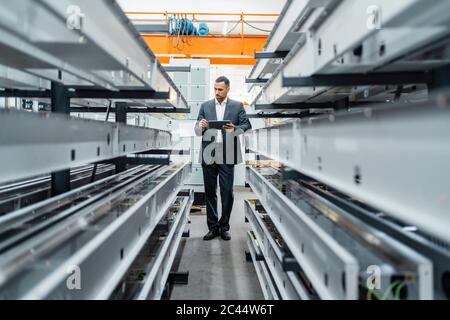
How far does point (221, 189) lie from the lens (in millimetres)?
3842

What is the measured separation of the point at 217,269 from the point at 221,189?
101 cm

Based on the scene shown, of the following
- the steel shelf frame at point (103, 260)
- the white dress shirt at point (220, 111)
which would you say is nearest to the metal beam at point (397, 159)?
the steel shelf frame at point (103, 260)

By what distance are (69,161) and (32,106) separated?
348 cm

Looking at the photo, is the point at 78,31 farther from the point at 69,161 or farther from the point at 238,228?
the point at 238,228

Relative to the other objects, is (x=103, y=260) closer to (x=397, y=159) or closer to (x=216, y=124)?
(x=397, y=159)

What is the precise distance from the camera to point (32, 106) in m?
4.23

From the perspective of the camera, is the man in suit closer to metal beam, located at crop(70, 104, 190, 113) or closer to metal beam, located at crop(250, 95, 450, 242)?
metal beam, located at crop(70, 104, 190, 113)

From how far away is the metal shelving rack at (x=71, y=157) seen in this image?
3.19 feet

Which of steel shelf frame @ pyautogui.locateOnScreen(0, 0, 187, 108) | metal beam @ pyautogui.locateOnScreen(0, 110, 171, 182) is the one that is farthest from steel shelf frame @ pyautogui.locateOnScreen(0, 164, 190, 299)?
steel shelf frame @ pyautogui.locateOnScreen(0, 0, 187, 108)

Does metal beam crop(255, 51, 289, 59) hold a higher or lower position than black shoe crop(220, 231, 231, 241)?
higher

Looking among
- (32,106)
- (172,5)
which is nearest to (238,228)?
(32,106)

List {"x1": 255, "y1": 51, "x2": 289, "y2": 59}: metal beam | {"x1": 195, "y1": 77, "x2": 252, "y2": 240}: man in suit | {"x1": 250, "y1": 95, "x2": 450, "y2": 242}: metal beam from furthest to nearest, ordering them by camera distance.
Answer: {"x1": 195, "y1": 77, "x2": 252, "y2": 240}: man in suit < {"x1": 255, "y1": 51, "x2": 289, "y2": 59}: metal beam < {"x1": 250, "y1": 95, "x2": 450, "y2": 242}: metal beam

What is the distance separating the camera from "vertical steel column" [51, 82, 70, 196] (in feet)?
6.66
